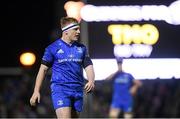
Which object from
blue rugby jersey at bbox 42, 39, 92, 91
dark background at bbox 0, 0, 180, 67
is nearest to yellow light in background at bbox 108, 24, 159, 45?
dark background at bbox 0, 0, 180, 67

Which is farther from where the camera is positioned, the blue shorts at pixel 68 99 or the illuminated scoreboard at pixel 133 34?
the illuminated scoreboard at pixel 133 34

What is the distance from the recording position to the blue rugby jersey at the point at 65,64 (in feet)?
29.0

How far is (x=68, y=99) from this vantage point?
28.9ft

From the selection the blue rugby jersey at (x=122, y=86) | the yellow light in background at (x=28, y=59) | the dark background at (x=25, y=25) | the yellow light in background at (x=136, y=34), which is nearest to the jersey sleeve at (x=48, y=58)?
→ the yellow light in background at (x=136, y=34)

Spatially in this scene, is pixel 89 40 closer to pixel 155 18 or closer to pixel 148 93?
pixel 155 18

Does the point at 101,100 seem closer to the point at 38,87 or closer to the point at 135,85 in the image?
the point at 135,85

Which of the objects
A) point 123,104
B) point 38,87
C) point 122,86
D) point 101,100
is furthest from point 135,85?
point 38,87

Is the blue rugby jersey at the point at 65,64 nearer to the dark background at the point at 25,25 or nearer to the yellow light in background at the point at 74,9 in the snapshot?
the yellow light in background at the point at 74,9

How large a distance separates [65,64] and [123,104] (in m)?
7.01

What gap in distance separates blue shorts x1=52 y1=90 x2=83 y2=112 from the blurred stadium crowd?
23.2ft

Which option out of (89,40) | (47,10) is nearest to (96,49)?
(89,40)

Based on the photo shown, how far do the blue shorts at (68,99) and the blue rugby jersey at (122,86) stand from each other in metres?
6.26

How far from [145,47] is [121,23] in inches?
22.0

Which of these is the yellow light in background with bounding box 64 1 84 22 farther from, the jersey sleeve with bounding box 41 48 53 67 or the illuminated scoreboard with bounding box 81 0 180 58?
the jersey sleeve with bounding box 41 48 53 67
